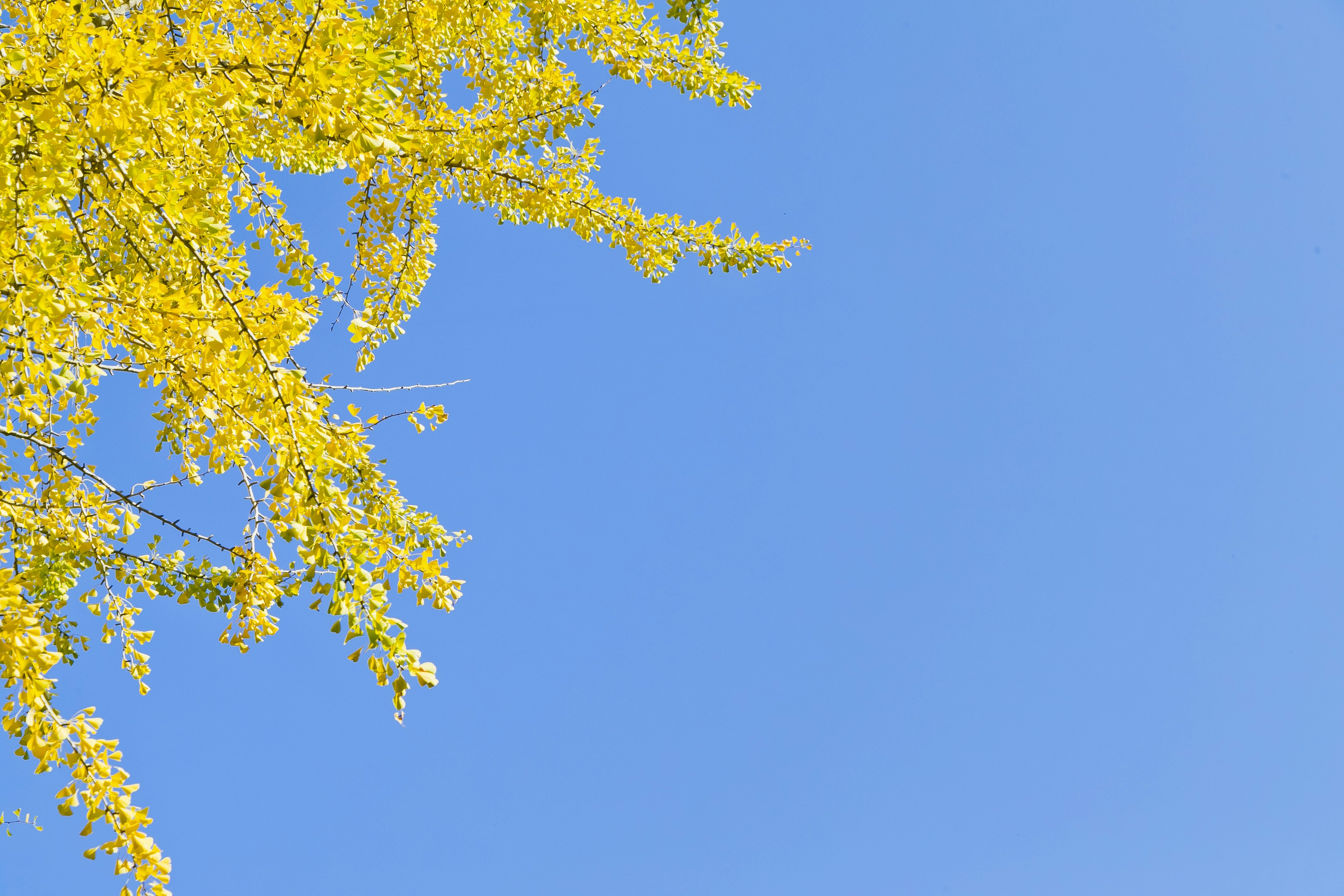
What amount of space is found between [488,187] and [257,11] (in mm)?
1861

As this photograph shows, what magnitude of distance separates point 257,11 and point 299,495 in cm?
238

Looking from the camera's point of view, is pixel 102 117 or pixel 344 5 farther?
pixel 344 5

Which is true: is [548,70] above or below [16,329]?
above

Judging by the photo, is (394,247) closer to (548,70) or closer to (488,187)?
(488,187)

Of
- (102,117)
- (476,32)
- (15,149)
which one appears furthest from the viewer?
(476,32)

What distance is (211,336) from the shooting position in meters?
2.46

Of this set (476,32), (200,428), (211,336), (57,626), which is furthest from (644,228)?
(57,626)

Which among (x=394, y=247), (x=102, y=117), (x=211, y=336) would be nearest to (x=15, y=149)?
(x=102, y=117)

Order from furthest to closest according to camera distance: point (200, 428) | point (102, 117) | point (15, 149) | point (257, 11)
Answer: point (257, 11)
point (200, 428)
point (15, 149)
point (102, 117)

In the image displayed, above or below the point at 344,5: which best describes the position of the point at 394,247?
above

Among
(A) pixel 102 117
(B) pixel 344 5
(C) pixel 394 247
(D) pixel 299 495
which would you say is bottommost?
(D) pixel 299 495

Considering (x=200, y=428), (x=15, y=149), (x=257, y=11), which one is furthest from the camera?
(x=257, y=11)

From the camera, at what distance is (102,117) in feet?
7.66

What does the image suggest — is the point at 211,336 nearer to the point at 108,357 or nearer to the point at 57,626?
the point at 108,357
